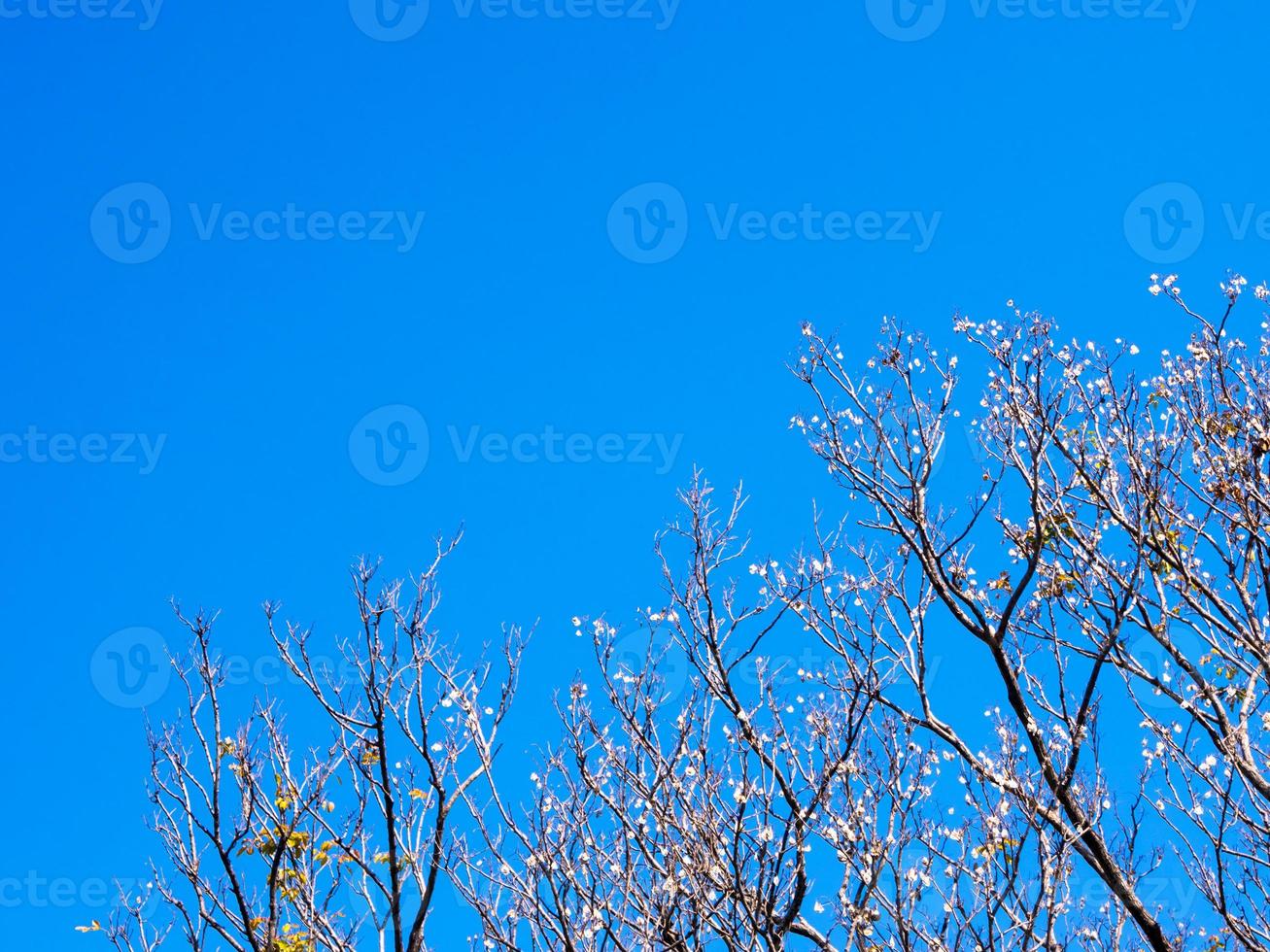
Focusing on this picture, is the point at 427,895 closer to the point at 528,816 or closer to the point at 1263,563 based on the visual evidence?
the point at 528,816

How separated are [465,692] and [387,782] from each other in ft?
2.74

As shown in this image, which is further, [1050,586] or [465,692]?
[1050,586]

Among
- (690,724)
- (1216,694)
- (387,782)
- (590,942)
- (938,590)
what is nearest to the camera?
(590,942)

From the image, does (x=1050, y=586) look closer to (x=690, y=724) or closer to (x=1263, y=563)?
(x=1263, y=563)

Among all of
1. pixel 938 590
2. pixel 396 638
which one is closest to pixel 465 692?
pixel 396 638

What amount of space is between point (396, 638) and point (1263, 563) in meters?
6.66

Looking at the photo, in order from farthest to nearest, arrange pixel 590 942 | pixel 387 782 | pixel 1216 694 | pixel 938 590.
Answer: pixel 938 590 < pixel 1216 694 < pixel 387 782 < pixel 590 942

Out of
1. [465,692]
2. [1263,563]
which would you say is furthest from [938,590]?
[465,692]

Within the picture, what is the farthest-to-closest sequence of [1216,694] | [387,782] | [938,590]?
[938,590] → [1216,694] → [387,782]

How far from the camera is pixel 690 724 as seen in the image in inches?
309

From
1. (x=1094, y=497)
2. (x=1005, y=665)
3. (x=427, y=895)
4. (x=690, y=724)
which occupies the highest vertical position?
(x=1094, y=497)

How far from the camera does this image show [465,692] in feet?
28.9

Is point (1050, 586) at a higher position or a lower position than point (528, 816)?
higher

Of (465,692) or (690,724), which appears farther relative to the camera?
(465,692)
